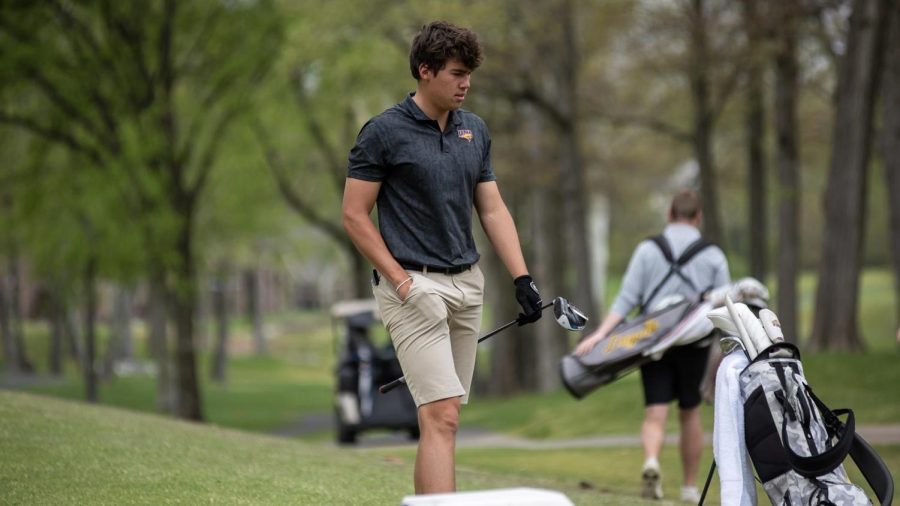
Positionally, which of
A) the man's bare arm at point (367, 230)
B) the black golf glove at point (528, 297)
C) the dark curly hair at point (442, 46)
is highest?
the dark curly hair at point (442, 46)

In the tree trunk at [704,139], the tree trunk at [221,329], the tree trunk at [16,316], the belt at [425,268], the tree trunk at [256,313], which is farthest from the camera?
the tree trunk at [256,313]

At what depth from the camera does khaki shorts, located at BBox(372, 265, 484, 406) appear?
5.81 meters

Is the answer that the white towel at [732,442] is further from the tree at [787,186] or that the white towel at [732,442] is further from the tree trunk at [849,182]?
the tree at [787,186]

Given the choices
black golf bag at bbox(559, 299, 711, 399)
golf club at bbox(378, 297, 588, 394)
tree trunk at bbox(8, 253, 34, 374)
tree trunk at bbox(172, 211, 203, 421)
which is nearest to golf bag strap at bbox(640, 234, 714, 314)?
black golf bag at bbox(559, 299, 711, 399)

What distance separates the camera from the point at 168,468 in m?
7.99

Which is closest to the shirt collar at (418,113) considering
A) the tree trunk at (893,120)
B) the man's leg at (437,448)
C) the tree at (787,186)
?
the man's leg at (437,448)

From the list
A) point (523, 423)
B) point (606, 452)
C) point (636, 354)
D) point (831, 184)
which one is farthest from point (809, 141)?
point (636, 354)

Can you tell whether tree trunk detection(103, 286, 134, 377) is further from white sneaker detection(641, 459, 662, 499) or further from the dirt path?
white sneaker detection(641, 459, 662, 499)

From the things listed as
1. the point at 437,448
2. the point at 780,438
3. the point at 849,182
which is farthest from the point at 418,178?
the point at 849,182

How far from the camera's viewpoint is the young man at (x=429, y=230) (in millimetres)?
5809

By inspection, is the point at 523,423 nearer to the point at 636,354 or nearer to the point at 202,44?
the point at 202,44

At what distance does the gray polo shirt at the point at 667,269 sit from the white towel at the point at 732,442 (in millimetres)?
3052

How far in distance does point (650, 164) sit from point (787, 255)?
21277 mm

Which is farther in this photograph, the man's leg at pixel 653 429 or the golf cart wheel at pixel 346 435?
the golf cart wheel at pixel 346 435
